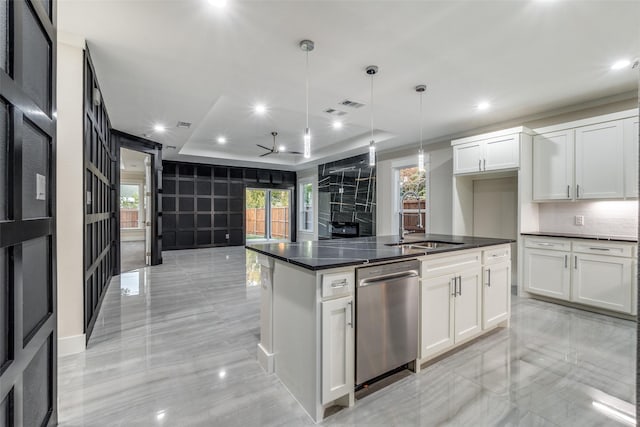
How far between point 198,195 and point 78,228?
6.36m

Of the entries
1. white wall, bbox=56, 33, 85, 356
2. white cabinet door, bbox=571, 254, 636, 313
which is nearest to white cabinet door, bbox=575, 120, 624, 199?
white cabinet door, bbox=571, 254, 636, 313

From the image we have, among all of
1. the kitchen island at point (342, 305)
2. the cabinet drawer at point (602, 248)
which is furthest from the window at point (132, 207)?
the cabinet drawer at point (602, 248)

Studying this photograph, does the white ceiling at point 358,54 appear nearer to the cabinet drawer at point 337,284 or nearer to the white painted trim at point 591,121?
the white painted trim at point 591,121

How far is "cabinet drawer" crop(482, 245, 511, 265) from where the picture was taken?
271cm

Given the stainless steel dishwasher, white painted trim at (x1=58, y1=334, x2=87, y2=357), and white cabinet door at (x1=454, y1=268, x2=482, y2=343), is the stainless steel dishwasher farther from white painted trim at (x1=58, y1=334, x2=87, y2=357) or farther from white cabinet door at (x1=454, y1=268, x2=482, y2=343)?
Answer: white painted trim at (x1=58, y1=334, x2=87, y2=357)

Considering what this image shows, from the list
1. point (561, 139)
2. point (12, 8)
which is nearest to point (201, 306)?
point (12, 8)

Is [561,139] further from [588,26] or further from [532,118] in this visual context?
[588,26]

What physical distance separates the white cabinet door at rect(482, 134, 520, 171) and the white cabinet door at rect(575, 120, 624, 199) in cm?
64

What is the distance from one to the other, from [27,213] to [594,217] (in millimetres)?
5413

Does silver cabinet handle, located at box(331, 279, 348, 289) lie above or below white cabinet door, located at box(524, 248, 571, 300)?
above

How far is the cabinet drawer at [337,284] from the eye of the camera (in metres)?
1.71

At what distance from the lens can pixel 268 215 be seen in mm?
11305

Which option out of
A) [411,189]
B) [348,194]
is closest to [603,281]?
[411,189]

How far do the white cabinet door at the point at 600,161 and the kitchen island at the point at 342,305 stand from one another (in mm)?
1698
